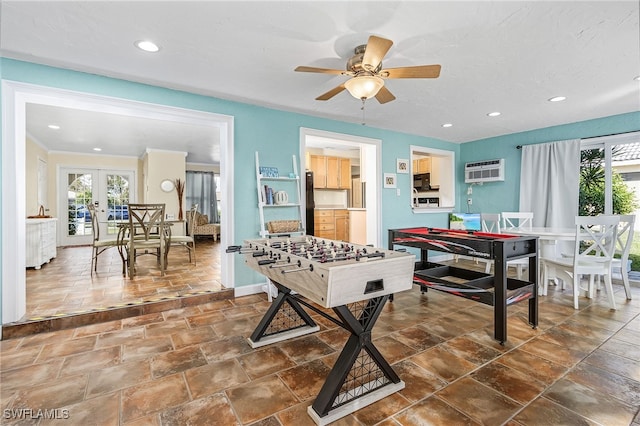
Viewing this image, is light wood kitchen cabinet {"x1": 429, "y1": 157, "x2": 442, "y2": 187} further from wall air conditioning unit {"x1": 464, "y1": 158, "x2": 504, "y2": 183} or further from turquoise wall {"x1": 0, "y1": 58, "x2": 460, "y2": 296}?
turquoise wall {"x1": 0, "y1": 58, "x2": 460, "y2": 296}

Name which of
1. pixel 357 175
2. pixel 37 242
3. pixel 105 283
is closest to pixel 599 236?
pixel 357 175

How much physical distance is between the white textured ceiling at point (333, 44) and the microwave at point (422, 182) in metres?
3.30

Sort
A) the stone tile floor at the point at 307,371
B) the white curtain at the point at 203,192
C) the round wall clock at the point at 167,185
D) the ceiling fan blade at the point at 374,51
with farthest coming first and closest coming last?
the white curtain at the point at 203,192 → the round wall clock at the point at 167,185 → the ceiling fan blade at the point at 374,51 → the stone tile floor at the point at 307,371

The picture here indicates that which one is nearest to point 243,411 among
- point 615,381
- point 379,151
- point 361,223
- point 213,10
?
point 615,381

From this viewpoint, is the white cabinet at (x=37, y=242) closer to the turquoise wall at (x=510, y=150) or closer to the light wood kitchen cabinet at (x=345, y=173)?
the light wood kitchen cabinet at (x=345, y=173)

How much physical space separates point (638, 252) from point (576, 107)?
7.37ft

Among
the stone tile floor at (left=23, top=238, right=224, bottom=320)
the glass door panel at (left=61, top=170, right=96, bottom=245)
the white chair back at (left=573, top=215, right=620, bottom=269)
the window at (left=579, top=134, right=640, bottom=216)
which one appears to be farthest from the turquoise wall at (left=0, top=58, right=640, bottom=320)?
the glass door panel at (left=61, top=170, right=96, bottom=245)

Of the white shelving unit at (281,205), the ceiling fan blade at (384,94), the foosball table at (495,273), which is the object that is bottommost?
the foosball table at (495,273)

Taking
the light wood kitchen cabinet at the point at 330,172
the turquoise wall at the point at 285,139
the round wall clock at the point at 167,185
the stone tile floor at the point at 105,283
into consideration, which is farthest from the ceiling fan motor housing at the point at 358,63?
the round wall clock at the point at 167,185

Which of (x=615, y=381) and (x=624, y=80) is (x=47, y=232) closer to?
(x=615, y=381)

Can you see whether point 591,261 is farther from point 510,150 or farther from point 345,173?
point 345,173

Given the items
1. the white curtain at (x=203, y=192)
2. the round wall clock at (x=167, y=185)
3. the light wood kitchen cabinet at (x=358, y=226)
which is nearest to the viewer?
the light wood kitchen cabinet at (x=358, y=226)

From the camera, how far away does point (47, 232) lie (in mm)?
5082

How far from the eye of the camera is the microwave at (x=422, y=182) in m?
6.92
